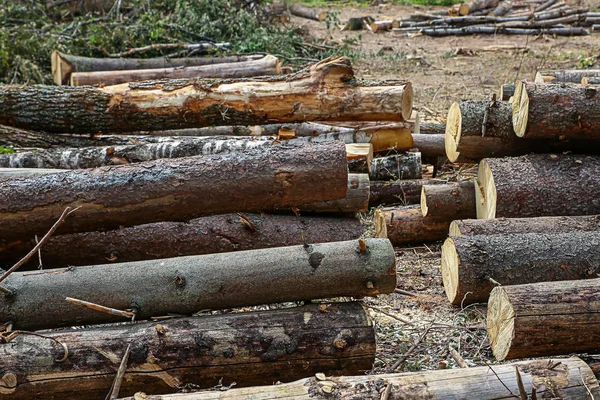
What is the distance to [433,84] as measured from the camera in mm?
11992

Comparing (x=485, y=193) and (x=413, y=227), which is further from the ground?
(x=485, y=193)

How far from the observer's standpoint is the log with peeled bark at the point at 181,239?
451cm

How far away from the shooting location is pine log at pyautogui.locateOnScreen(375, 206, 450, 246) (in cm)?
610

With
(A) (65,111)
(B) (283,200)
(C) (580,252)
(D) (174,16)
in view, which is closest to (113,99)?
(A) (65,111)

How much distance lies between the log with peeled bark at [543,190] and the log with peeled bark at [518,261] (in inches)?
27.8

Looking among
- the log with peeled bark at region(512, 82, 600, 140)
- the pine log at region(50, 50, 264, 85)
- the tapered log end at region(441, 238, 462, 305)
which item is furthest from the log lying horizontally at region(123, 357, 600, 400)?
the pine log at region(50, 50, 264, 85)

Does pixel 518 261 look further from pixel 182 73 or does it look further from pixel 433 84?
pixel 433 84

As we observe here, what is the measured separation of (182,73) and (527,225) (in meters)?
6.01

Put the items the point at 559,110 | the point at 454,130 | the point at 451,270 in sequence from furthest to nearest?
the point at 454,130
the point at 559,110
the point at 451,270

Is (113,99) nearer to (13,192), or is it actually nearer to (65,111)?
(65,111)

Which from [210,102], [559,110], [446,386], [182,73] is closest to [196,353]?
[446,386]

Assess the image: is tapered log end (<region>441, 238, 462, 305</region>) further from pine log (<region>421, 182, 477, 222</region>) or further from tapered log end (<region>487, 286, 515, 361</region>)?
pine log (<region>421, 182, 477, 222</region>)

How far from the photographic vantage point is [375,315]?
492 cm

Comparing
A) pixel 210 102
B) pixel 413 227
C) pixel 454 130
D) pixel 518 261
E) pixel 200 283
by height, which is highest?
pixel 210 102
